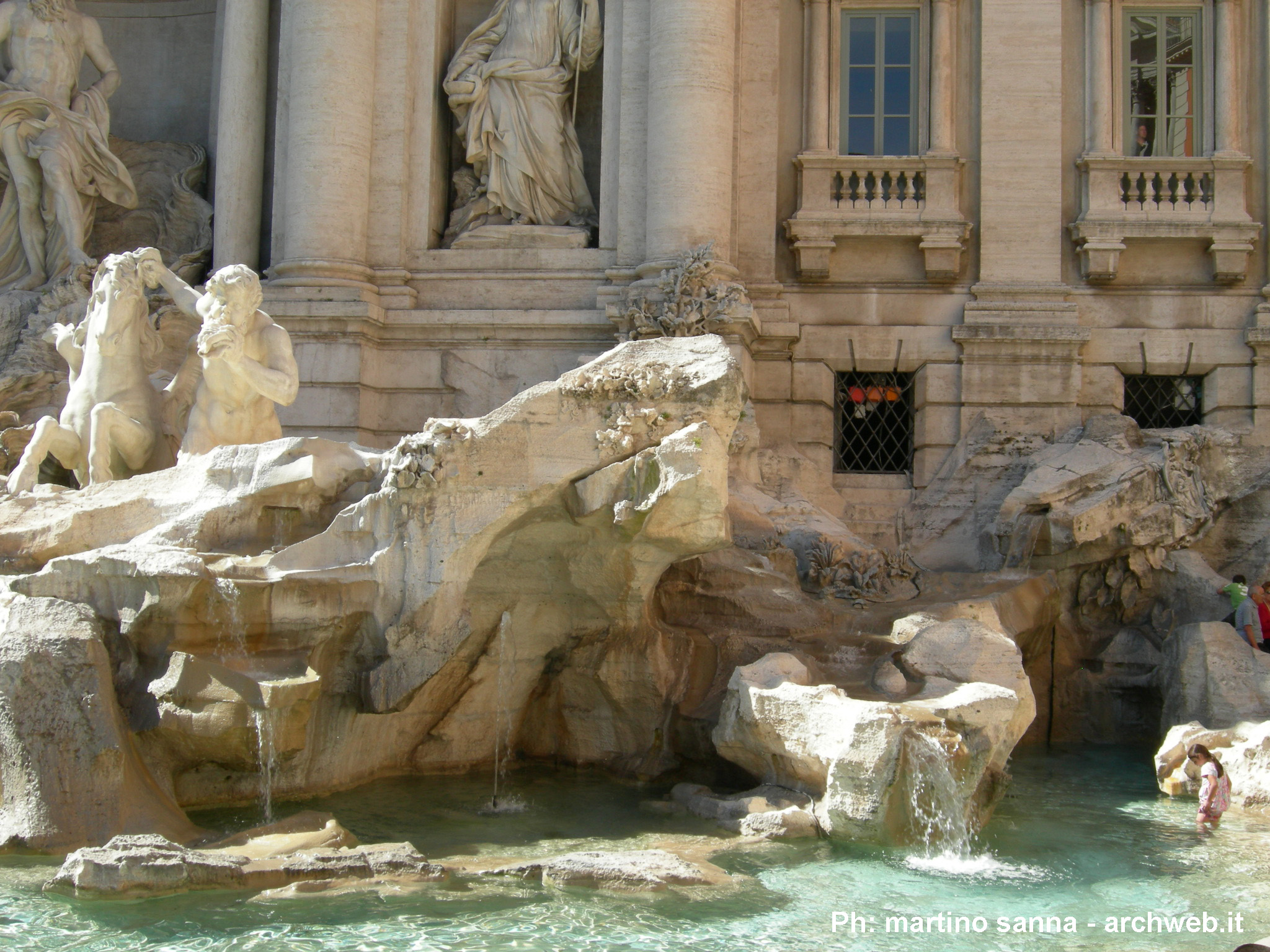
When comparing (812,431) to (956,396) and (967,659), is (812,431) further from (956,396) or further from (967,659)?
(967,659)

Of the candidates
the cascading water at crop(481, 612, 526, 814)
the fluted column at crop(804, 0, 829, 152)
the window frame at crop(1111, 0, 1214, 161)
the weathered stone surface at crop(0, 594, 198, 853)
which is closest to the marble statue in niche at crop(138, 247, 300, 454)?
the cascading water at crop(481, 612, 526, 814)

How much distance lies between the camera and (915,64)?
14234mm

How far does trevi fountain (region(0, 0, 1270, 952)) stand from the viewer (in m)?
7.00

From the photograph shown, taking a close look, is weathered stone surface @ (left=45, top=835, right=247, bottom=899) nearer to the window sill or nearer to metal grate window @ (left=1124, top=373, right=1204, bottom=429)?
the window sill

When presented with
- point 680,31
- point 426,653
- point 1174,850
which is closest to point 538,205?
point 680,31

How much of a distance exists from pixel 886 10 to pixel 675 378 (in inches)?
293

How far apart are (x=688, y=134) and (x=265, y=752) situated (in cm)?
750

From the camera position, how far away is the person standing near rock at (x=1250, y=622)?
10.7m

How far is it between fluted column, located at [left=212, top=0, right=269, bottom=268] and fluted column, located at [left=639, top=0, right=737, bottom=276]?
14.1ft

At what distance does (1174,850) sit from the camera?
312 inches

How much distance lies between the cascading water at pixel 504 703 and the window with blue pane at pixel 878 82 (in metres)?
7.41

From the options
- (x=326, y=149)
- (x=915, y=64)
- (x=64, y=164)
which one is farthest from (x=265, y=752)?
(x=915, y=64)

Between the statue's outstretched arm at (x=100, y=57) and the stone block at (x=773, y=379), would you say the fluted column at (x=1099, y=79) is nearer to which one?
the stone block at (x=773, y=379)

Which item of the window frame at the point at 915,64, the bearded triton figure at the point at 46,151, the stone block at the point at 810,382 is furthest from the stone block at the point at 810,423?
the bearded triton figure at the point at 46,151
